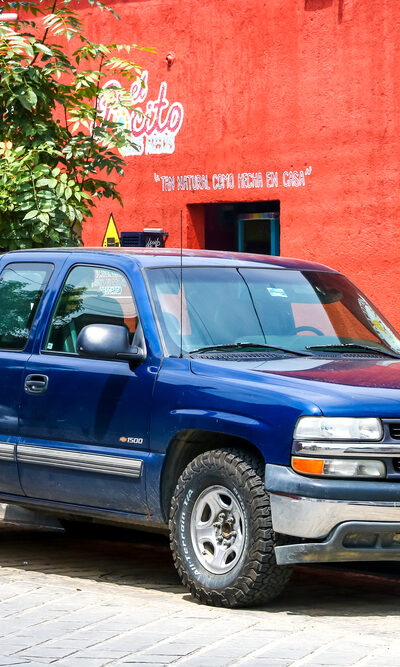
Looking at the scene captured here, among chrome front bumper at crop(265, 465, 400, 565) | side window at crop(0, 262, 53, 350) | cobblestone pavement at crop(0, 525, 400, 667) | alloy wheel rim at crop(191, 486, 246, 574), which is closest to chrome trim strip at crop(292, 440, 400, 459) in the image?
chrome front bumper at crop(265, 465, 400, 565)

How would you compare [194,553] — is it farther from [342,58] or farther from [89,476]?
[342,58]

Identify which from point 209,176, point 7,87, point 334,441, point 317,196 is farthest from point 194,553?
point 209,176

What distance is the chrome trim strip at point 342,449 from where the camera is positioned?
6.21 m

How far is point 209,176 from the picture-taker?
64.2 feet

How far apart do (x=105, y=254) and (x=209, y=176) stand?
11.9m

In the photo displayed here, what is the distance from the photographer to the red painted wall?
→ 17.5m

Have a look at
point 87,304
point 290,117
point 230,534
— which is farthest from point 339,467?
point 290,117

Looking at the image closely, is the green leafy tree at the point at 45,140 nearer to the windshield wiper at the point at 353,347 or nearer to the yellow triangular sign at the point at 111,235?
the yellow triangular sign at the point at 111,235

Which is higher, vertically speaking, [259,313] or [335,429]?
A: [259,313]

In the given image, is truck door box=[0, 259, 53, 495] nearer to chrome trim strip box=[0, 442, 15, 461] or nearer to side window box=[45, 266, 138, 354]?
chrome trim strip box=[0, 442, 15, 461]

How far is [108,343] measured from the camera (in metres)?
7.09

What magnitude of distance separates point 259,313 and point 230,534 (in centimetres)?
142

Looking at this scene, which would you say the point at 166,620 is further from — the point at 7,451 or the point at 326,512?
the point at 7,451

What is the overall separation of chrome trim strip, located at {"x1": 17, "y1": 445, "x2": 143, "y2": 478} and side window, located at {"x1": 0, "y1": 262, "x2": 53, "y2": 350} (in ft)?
2.30
